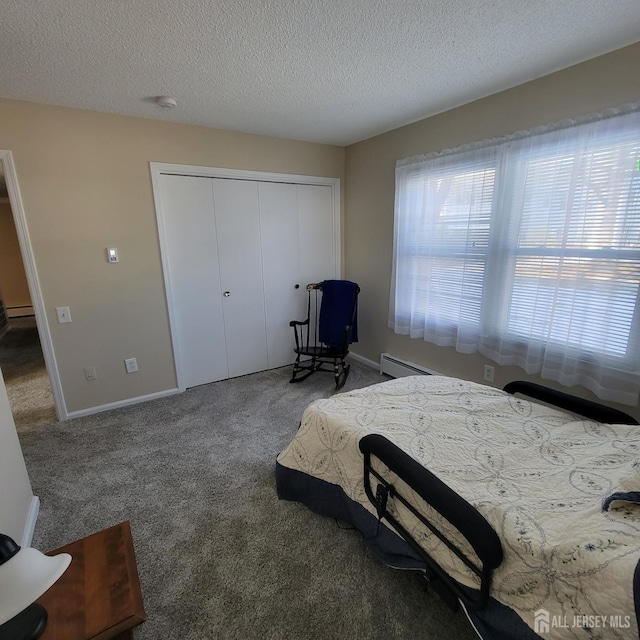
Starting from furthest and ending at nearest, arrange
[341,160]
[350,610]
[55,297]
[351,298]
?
[341,160] → [351,298] → [55,297] → [350,610]

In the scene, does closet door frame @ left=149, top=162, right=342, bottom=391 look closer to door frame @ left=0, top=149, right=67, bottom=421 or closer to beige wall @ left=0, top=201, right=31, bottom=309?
door frame @ left=0, top=149, right=67, bottom=421

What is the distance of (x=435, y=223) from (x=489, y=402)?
1673 mm

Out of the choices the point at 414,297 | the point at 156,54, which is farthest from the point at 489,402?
the point at 156,54

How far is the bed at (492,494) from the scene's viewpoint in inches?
34.1

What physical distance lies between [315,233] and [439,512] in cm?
320

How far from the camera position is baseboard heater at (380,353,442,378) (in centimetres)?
314

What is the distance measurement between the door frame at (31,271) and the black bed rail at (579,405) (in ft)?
10.9

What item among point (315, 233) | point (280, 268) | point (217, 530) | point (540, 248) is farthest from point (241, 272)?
point (540, 248)

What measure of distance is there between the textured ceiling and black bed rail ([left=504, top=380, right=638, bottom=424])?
70.6 inches

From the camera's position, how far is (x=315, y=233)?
12.5ft

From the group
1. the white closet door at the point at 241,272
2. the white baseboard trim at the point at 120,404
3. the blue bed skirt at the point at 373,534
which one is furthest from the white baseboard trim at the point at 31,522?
the white closet door at the point at 241,272

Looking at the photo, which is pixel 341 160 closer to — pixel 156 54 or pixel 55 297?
pixel 156 54

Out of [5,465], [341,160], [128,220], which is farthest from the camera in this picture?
[341,160]

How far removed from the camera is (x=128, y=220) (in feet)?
9.19
